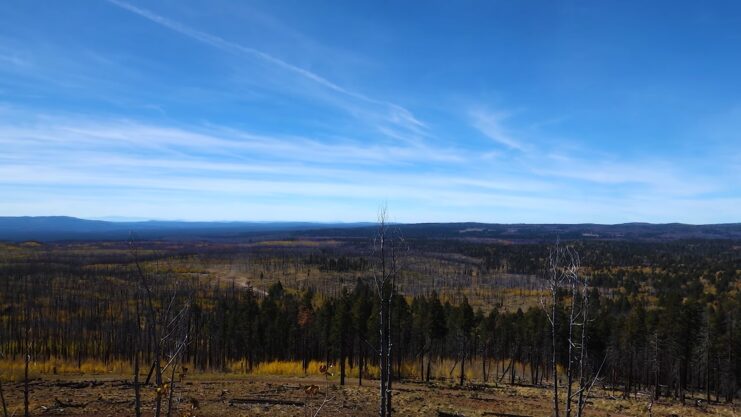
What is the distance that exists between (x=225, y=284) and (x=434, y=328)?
338ft

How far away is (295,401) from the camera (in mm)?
33094

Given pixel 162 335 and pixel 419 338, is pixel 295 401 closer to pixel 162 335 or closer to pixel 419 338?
pixel 162 335

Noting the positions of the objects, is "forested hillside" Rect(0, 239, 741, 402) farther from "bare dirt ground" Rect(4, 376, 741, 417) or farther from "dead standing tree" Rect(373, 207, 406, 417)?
"bare dirt ground" Rect(4, 376, 741, 417)

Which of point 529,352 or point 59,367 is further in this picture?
point 529,352

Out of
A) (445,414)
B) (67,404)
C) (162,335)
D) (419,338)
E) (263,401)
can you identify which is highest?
(162,335)

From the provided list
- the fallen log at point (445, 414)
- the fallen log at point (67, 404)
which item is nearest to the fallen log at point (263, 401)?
the fallen log at point (67, 404)

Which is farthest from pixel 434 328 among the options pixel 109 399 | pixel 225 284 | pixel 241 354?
pixel 225 284

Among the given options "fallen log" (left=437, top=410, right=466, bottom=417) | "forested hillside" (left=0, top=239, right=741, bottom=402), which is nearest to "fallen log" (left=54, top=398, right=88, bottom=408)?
"forested hillside" (left=0, top=239, right=741, bottom=402)

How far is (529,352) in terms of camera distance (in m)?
59.8

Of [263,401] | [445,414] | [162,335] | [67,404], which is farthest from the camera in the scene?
[263,401]

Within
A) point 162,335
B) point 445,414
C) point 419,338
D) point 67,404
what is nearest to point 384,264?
point 162,335

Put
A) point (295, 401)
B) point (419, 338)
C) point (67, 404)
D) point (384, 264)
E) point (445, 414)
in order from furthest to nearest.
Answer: point (419, 338)
point (295, 401)
point (445, 414)
point (67, 404)
point (384, 264)

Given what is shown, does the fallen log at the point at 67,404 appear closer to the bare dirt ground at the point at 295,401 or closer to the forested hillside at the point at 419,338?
the bare dirt ground at the point at 295,401

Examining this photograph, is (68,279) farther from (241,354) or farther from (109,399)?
(109,399)
